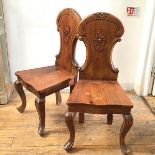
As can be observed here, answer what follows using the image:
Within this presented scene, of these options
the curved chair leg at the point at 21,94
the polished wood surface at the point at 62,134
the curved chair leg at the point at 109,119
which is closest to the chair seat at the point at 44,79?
the curved chair leg at the point at 21,94

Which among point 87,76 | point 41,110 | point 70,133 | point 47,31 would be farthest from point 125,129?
point 47,31

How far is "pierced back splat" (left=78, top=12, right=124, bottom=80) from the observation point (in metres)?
1.98

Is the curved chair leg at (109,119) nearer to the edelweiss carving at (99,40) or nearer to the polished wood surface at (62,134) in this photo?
the polished wood surface at (62,134)

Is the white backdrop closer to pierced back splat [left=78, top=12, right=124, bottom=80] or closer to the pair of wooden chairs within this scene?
the pair of wooden chairs

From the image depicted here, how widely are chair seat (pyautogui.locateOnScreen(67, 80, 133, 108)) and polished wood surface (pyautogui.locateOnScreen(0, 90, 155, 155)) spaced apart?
0.48m

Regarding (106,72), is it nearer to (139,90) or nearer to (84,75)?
(84,75)

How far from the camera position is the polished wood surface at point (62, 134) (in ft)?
6.32

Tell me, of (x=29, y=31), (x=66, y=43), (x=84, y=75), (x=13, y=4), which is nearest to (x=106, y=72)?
(x=84, y=75)

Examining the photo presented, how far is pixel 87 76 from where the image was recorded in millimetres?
2148

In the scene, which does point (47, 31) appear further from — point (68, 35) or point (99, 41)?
point (99, 41)

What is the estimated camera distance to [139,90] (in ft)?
9.48

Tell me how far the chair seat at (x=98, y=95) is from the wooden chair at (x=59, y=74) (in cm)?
17

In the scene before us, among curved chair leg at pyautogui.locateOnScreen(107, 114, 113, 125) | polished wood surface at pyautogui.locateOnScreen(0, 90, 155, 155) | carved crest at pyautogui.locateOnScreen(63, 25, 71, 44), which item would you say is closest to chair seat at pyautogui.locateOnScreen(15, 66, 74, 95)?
carved crest at pyautogui.locateOnScreen(63, 25, 71, 44)

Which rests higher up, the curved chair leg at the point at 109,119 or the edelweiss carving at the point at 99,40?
the edelweiss carving at the point at 99,40
